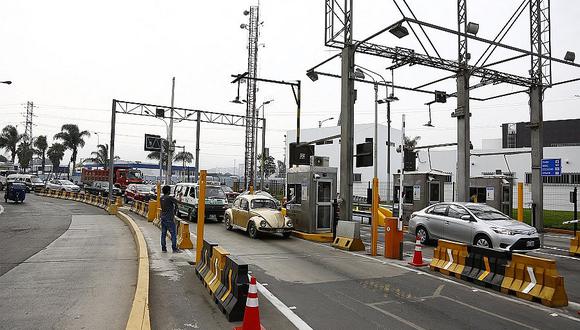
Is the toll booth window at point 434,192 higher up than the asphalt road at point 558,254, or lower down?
higher up

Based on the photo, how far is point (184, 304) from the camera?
6863mm

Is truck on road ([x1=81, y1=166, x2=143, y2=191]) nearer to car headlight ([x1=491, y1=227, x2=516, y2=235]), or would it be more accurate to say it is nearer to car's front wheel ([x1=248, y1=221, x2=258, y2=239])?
car's front wheel ([x1=248, y1=221, x2=258, y2=239])

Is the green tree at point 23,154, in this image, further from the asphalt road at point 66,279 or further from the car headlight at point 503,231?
the car headlight at point 503,231

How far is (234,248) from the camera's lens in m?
12.8

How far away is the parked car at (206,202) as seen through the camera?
2077cm

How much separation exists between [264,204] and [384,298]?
9.36 meters

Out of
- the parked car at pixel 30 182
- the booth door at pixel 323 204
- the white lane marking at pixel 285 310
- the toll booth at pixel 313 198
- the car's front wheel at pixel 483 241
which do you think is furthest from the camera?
the parked car at pixel 30 182

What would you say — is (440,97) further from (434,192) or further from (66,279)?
(66,279)

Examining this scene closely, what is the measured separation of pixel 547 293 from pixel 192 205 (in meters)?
16.4

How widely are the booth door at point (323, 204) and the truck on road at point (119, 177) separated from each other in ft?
99.3

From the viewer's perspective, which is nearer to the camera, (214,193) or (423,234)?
(423,234)

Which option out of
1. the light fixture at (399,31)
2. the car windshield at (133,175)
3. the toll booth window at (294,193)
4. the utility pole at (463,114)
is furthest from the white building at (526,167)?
the car windshield at (133,175)

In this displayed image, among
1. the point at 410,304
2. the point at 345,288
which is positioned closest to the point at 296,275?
the point at 345,288

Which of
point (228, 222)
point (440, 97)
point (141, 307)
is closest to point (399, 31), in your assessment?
point (440, 97)
